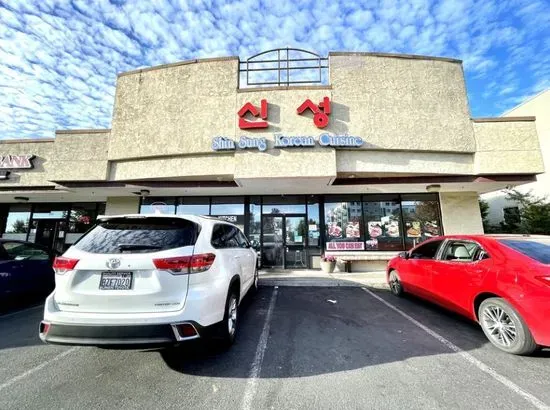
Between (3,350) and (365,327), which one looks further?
(365,327)

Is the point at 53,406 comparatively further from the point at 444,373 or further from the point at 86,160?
the point at 86,160

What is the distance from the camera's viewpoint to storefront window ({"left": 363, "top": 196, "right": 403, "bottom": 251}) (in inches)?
455

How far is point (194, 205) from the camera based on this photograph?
12.3 m

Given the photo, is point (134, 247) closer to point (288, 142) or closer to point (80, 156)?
point (288, 142)

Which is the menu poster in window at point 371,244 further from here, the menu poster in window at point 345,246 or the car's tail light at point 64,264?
the car's tail light at point 64,264

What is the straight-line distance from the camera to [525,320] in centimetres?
339

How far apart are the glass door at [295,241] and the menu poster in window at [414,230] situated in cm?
475

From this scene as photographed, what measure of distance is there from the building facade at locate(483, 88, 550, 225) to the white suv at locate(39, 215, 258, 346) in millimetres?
17119

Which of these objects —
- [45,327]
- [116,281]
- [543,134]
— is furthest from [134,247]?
[543,134]

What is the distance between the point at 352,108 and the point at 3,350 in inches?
434

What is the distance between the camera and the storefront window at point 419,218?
38.1 feet

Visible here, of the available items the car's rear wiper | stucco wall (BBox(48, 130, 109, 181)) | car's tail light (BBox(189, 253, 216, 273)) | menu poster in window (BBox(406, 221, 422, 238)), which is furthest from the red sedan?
stucco wall (BBox(48, 130, 109, 181))

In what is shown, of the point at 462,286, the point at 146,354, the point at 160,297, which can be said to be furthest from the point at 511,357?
the point at 146,354

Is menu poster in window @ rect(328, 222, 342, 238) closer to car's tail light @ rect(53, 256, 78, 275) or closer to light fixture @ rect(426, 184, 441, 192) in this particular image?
light fixture @ rect(426, 184, 441, 192)
